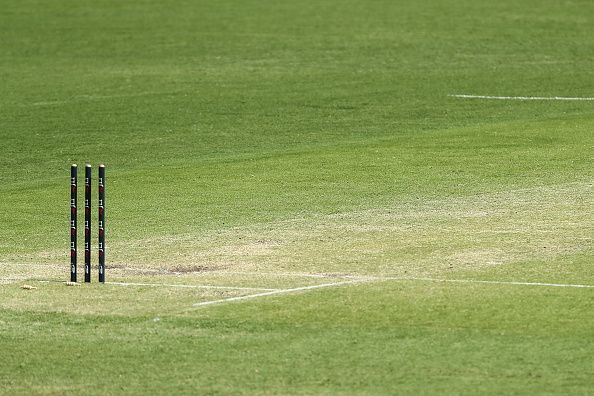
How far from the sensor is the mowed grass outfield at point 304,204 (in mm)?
13117

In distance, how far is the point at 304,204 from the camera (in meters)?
22.8

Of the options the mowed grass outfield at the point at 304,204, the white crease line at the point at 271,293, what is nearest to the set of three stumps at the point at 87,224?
the mowed grass outfield at the point at 304,204

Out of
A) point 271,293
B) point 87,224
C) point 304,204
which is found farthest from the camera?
point 304,204

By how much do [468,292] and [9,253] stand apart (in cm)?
664

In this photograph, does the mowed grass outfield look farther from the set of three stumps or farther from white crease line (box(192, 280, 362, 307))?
the set of three stumps

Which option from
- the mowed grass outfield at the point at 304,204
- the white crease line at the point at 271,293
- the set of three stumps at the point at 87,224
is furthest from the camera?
the set of three stumps at the point at 87,224

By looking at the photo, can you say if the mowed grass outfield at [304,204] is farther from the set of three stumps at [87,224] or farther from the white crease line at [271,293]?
the set of three stumps at [87,224]

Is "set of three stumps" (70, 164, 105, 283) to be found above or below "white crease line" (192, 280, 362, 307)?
above

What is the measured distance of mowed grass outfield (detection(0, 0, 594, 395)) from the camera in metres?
13.1

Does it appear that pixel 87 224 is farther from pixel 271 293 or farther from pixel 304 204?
pixel 304 204

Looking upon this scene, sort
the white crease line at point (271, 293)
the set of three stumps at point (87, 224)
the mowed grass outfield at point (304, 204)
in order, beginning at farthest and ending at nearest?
the set of three stumps at point (87, 224)
the white crease line at point (271, 293)
the mowed grass outfield at point (304, 204)

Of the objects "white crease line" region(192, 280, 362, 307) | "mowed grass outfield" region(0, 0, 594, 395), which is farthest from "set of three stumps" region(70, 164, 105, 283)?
"white crease line" region(192, 280, 362, 307)

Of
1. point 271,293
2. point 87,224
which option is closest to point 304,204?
point 87,224

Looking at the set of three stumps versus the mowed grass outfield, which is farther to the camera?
the set of three stumps
